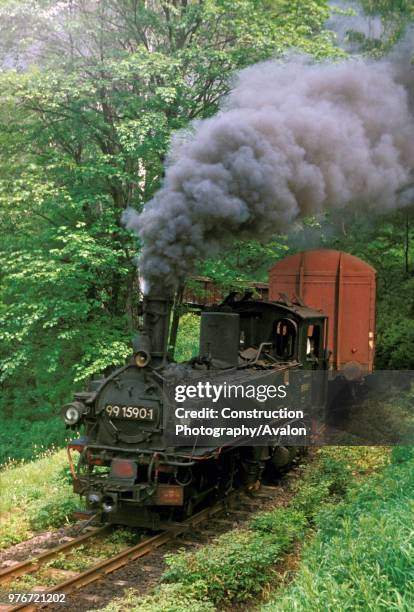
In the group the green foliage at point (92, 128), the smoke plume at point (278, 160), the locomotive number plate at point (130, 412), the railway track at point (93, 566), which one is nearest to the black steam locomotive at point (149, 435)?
the locomotive number plate at point (130, 412)

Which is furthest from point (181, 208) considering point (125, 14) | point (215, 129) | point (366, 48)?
point (366, 48)

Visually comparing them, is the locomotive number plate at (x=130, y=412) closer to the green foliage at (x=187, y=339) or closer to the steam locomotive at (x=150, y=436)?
the steam locomotive at (x=150, y=436)

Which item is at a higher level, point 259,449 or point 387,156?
point 387,156

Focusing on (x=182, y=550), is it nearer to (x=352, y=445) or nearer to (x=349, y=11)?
(x=352, y=445)

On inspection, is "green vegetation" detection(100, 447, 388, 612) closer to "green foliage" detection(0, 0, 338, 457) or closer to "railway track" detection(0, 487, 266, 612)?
"railway track" detection(0, 487, 266, 612)

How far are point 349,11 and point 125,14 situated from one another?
4398 millimetres

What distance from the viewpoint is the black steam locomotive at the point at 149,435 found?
22.5 feet

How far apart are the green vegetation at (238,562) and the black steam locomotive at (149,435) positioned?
0.79 metres

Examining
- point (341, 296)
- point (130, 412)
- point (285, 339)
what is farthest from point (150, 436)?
point (341, 296)

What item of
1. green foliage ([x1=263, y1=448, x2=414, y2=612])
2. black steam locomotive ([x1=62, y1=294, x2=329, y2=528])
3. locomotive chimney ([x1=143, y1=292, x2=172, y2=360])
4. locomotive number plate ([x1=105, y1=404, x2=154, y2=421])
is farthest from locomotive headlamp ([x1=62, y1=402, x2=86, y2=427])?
green foliage ([x1=263, y1=448, x2=414, y2=612])

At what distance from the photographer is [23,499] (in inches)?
341

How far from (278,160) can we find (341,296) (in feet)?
14.3

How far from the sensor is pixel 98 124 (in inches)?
479

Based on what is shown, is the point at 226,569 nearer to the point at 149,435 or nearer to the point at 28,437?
the point at 149,435
